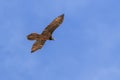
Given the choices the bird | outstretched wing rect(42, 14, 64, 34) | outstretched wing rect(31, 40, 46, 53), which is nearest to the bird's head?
the bird

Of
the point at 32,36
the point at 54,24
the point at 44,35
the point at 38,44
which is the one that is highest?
the point at 54,24

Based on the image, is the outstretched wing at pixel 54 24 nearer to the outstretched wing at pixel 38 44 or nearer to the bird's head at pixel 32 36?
the bird's head at pixel 32 36

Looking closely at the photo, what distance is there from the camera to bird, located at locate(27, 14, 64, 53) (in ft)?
254

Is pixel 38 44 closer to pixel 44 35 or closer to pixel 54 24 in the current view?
pixel 44 35

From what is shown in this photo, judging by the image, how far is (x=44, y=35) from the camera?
258 ft

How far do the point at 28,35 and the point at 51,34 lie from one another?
373 centimetres

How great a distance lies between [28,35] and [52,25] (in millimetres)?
3448

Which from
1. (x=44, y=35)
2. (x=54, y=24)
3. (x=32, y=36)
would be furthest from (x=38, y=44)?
(x=54, y=24)

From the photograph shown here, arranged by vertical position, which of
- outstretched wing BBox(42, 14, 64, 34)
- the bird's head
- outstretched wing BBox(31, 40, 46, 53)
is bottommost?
the bird's head

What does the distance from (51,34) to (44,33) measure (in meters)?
1.01

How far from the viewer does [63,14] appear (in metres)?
78.1

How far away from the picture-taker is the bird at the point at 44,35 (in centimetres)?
7744

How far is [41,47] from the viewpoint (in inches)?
3130

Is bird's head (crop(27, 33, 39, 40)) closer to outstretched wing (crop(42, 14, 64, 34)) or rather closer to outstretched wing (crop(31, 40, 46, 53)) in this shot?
outstretched wing (crop(42, 14, 64, 34))
